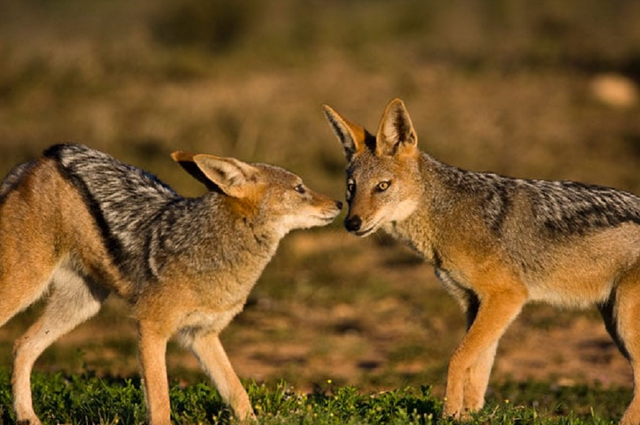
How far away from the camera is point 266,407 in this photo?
6.89 m

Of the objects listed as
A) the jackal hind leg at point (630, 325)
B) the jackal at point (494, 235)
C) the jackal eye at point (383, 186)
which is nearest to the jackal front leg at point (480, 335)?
the jackal at point (494, 235)

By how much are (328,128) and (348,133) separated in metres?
10.3

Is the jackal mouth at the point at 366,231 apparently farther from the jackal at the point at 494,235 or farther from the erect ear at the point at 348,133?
the erect ear at the point at 348,133

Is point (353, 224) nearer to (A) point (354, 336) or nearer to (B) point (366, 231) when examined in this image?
(B) point (366, 231)

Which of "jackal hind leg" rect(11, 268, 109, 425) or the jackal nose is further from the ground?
the jackal nose

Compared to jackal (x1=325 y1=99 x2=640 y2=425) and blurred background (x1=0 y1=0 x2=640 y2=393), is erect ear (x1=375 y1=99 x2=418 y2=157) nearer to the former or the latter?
jackal (x1=325 y1=99 x2=640 y2=425)

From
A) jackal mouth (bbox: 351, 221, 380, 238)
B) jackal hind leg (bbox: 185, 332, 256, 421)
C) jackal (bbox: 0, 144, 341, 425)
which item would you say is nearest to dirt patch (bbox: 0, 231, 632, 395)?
jackal (bbox: 0, 144, 341, 425)

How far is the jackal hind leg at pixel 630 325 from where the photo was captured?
22.3 ft

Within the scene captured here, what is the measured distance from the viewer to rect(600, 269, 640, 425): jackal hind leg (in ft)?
22.3

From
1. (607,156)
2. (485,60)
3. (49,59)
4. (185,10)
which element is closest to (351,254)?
(607,156)

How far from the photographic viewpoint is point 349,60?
23.1 m

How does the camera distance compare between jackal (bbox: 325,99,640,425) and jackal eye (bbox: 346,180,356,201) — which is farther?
jackal eye (bbox: 346,180,356,201)

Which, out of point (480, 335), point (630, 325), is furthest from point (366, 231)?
point (630, 325)

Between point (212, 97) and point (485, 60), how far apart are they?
7.64m
